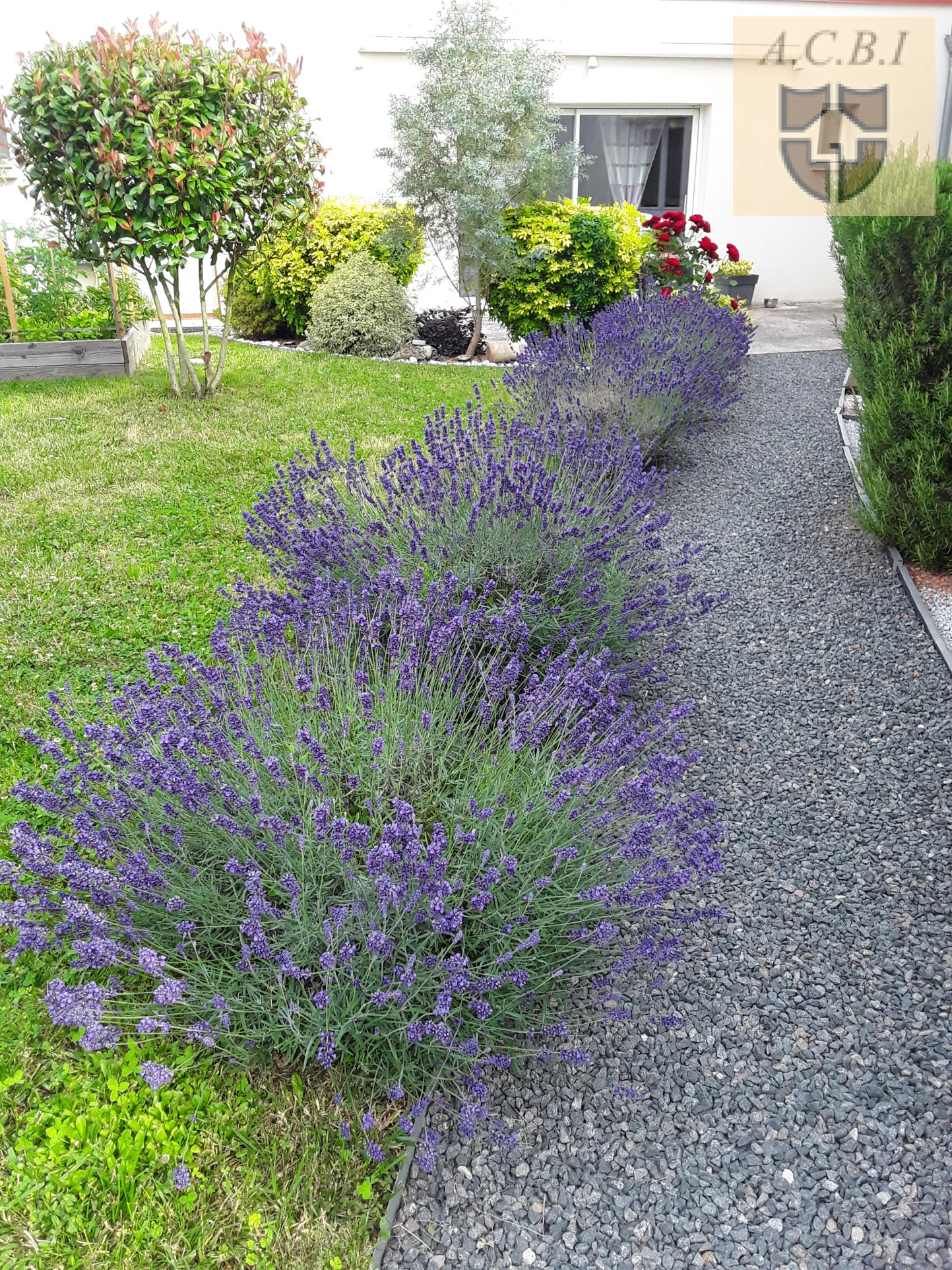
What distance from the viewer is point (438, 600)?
2764 mm

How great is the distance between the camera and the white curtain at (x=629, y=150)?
12.8m

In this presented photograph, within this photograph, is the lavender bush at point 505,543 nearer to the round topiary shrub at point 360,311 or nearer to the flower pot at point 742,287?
the round topiary shrub at point 360,311

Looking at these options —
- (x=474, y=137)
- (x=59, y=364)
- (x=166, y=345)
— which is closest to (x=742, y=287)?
(x=474, y=137)

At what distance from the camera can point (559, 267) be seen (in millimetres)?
8852

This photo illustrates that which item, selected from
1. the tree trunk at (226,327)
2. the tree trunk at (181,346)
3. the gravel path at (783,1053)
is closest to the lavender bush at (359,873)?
the gravel path at (783,1053)

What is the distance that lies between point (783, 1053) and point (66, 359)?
7.98m

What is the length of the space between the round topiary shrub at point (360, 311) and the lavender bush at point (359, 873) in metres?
7.37

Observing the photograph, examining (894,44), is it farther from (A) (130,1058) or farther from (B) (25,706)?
(A) (130,1058)

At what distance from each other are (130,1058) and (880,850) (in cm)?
214

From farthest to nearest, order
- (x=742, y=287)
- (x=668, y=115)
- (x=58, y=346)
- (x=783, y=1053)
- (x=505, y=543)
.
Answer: (x=668, y=115)
(x=742, y=287)
(x=58, y=346)
(x=505, y=543)
(x=783, y=1053)

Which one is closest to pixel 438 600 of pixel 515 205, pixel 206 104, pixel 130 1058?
pixel 130 1058

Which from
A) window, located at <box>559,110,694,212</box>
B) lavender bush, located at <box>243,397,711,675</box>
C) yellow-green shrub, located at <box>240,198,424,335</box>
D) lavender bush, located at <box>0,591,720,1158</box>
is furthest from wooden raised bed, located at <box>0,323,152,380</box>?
window, located at <box>559,110,694,212</box>

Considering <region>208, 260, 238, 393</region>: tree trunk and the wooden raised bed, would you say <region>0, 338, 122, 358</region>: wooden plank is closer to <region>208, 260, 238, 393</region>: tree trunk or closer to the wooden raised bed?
the wooden raised bed

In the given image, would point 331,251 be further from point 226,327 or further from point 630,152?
point 630,152
